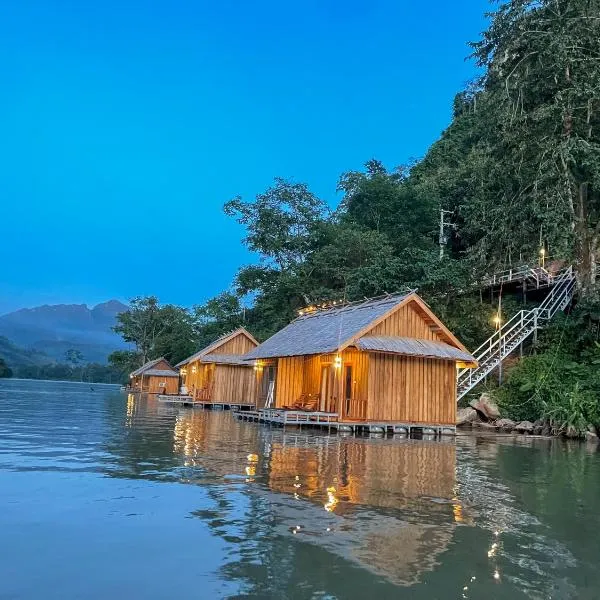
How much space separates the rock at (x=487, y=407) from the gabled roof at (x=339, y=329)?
176 inches

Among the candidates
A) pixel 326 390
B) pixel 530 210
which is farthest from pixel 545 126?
pixel 326 390

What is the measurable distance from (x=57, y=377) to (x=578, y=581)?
406ft

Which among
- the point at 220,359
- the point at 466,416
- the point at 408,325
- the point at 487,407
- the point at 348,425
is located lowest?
the point at 348,425

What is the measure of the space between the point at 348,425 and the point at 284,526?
1403 centimetres

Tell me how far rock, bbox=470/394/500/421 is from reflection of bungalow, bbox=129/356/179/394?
3824 cm

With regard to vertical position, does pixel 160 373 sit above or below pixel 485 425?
above

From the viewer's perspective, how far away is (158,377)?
59.8 m

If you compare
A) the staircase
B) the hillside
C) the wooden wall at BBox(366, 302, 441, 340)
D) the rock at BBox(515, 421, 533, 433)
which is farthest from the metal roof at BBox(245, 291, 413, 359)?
the hillside

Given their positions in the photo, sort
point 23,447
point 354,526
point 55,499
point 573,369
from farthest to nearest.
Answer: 1. point 573,369
2. point 23,447
3. point 55,499
4. point 354,526

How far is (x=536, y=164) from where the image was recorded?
23000 mm

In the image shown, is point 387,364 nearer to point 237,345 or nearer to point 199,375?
point 237,345

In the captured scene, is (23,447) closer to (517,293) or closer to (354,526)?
(354,526)

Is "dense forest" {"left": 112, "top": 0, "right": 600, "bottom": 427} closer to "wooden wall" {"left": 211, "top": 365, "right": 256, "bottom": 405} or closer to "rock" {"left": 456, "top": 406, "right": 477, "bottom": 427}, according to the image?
"rock" {"left": 456, "top": 406, "right": 477, "bottom": 427}

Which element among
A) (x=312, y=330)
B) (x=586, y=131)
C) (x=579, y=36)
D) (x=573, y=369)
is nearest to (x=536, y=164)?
(x=586, y=131)
